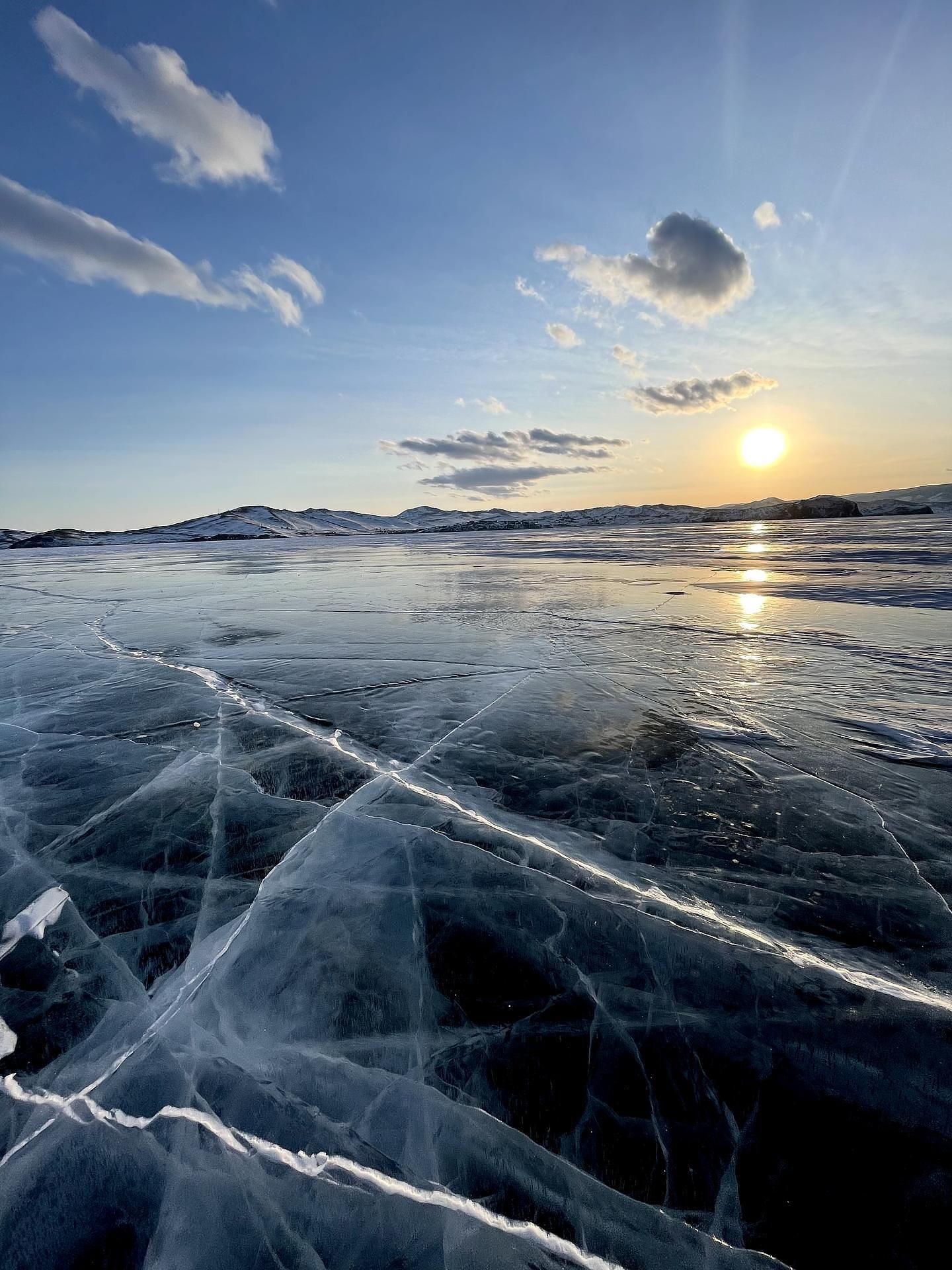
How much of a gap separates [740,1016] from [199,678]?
4.01m

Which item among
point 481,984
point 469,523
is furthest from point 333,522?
point 481,984

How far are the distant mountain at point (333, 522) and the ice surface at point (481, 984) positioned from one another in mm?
79632

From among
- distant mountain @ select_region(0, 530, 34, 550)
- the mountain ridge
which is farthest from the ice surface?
distant mountain @ select_region(0, 530, 34, 550)

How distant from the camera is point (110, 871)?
6.19ft

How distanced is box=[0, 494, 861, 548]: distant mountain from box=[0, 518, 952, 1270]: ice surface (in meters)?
79.6

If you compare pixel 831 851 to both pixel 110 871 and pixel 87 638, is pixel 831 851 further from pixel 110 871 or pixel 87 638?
pixel 87 638

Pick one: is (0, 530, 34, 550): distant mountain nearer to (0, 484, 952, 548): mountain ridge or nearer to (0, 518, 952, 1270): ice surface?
(0, 484, 952, 548): mountain ridge

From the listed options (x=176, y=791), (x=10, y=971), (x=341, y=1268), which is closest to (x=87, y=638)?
(x=176, y=791)

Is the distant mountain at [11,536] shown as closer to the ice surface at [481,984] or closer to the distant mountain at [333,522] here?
the distant mountain at [333,522]

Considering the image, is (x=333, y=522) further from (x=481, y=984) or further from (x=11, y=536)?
(x=481, y=984)

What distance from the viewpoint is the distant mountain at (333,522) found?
270 ft

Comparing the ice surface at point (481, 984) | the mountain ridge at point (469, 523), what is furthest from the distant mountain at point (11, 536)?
the ice surface at point (481, 984)

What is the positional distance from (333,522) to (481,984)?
175388 mm

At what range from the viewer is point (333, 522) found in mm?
167250
